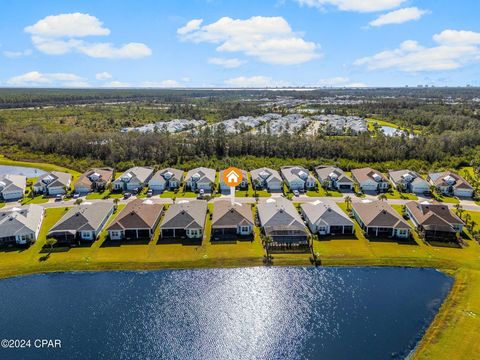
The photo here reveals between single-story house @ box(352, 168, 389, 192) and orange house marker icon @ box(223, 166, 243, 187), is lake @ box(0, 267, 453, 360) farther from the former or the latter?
single-story house @ box(352, 168, 389, 192)

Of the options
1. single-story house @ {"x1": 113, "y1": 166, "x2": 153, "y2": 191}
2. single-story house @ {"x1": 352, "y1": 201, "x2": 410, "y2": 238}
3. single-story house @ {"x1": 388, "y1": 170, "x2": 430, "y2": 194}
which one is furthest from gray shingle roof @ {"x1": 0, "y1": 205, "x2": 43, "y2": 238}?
single-story house @ {"x1": 388, "y1": 170, "x2": 430, "y2": 194}

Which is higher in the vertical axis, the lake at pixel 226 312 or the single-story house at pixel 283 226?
the single-story house at pixel 283 226

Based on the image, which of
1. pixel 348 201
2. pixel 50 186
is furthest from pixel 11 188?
pixel 348 201

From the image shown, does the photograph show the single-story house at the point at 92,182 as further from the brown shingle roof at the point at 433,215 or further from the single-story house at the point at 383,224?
the brown shingle roof at the point at 433,215

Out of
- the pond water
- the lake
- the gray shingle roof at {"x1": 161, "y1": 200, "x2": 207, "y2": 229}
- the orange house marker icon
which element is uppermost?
the orange house marker icon

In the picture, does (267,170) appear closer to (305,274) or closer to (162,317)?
(305,274)

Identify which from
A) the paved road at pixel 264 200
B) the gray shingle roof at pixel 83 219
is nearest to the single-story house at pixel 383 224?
the paved road at pixel 264 200

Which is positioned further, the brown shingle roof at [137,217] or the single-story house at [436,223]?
the single-story house at [436,223]
